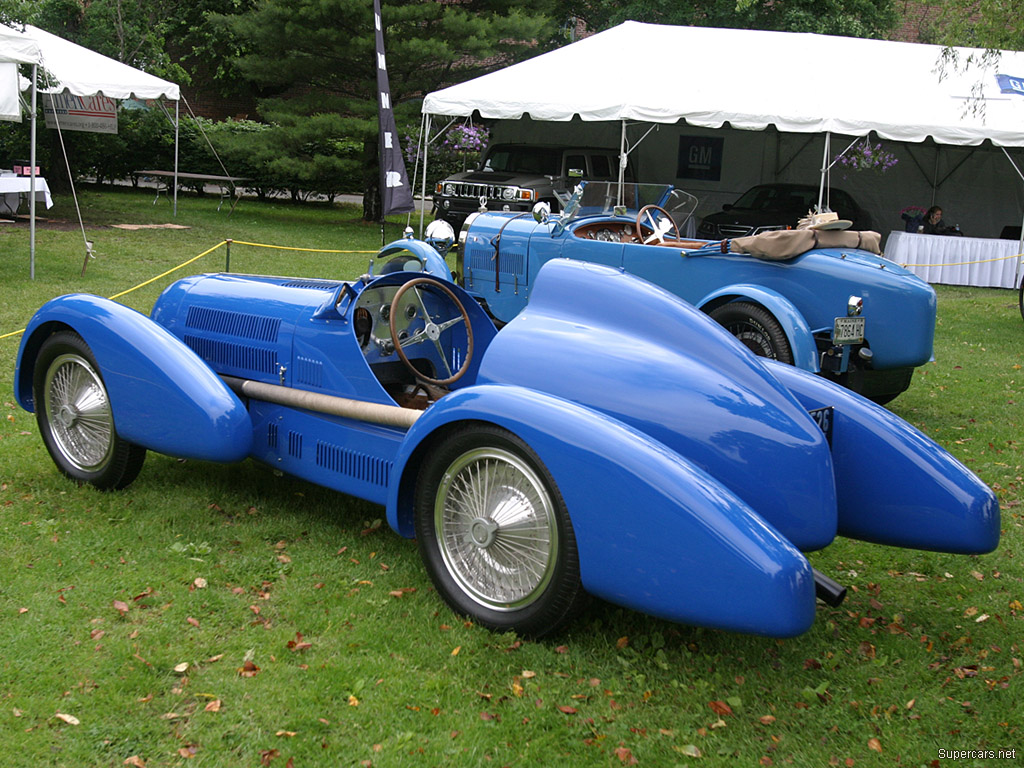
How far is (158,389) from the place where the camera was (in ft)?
14.6

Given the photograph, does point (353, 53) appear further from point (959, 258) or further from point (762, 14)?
point (959, 258)

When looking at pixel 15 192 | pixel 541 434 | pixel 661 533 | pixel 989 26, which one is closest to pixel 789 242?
pixel 989 26

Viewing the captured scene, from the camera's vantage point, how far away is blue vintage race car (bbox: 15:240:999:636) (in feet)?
10.1

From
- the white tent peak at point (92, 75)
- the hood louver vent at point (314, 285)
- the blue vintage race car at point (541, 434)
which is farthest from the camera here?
the white tent peak at point (92, 75)

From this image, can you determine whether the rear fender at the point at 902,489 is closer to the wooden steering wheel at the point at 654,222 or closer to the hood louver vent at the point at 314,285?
the hood louver vent at the point at 314,285

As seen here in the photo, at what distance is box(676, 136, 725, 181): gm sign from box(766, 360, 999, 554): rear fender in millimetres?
17529

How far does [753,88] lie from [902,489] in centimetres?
1185

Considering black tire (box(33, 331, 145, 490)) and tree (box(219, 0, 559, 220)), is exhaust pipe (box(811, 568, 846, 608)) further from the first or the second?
tree (box(219, 0, 559, 220))

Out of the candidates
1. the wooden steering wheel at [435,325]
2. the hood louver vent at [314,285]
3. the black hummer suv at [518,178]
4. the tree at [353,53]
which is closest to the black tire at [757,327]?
the wooden steering wheel at [435,325]

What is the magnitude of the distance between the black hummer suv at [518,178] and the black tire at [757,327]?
788 cm

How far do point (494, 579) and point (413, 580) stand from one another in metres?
0.59

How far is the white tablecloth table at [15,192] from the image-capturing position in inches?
663

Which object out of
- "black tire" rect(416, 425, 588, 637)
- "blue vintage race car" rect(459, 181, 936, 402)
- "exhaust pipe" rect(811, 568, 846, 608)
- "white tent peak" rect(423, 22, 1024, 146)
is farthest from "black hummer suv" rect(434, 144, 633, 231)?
"exhaust pipe" rect(811, 568, 846, 608)

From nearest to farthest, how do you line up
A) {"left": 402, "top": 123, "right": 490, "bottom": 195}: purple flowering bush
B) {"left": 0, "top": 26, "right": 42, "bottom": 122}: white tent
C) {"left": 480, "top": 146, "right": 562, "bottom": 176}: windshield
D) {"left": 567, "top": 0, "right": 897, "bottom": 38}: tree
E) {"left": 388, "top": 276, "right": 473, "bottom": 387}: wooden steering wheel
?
{"left": 388, "top": 276, "right": 473, "bottom": 387}: wooden steering wheel
{"left": 0, "top": 26, "right": 42, "bottom": 122}: white tent
{"left": 402, "top": 123, "right": 490, "bottom": 195}: purple flowering bush
{"left": 480, "top": 146, "right": 562, "bottom": 176}: windshield
{"left": 567, "top": 0, "right": 897, "bottom": 38}: tree
